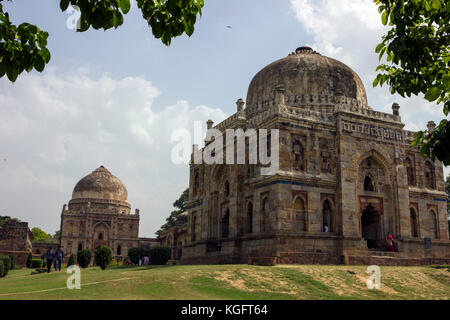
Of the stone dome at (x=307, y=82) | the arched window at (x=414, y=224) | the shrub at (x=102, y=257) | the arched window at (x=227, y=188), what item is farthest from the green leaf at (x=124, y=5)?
the arched window at (x=414, y=224)

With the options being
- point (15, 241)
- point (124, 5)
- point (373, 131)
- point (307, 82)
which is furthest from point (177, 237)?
point (124, 5)

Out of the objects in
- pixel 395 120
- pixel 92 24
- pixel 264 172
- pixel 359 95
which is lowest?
pixel 92 24

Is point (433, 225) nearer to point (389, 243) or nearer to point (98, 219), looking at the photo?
point (389, 243)

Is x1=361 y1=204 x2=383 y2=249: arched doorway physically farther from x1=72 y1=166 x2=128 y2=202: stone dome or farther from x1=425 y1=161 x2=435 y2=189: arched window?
x1=72 y1=166 x2=128 y2=202: stone dome

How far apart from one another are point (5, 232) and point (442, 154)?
4545 cm

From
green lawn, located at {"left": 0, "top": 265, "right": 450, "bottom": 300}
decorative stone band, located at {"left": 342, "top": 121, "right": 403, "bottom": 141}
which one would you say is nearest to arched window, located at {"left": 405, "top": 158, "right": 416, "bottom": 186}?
decorative stone band, located at {"left": 342, "top": 121, "right": 403, "bottom": 141}

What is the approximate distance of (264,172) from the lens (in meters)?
23.0

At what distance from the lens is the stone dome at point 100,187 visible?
5594 cm

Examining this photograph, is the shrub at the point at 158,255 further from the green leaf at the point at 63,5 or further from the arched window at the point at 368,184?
the green leaf at the point at 63,5

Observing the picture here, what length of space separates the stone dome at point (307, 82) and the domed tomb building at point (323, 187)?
7 centimetres

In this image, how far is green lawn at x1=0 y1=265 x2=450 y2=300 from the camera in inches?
522

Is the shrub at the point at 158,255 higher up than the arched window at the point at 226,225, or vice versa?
the arched window at the point at 226,225
